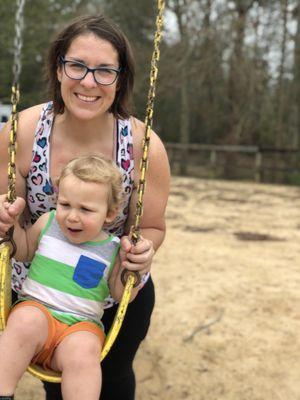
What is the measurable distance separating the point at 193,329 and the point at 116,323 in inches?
82.6

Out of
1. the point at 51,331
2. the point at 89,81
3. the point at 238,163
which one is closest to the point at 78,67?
the point at 89,81

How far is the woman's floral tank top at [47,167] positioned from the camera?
4.80 ft

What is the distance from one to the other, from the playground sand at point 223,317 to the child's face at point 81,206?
1430 mm

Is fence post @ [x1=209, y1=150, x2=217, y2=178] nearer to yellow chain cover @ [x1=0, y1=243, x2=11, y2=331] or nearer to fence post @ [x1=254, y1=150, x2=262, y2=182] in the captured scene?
fence post @ [x1=254, y1=150, x2=262, y2=182]

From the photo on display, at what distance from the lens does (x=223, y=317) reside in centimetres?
349

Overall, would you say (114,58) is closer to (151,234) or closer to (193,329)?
(151,234)

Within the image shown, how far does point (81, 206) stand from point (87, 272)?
0.18 metres

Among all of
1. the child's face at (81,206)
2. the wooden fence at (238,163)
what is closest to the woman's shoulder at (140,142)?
the child's face at (81,206)

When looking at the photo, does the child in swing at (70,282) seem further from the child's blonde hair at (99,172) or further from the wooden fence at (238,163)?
the wooden fence at (238,163)

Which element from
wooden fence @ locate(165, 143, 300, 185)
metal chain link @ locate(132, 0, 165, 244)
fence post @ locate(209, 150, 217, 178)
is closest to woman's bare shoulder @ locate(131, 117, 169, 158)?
metal chain link @ locate(132, 0, 165, 244)

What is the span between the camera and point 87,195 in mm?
1310

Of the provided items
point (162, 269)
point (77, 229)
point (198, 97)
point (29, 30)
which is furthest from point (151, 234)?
point (198, 97)

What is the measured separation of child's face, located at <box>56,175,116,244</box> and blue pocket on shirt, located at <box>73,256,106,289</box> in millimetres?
77

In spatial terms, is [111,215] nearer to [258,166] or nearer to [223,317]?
[223,317]
